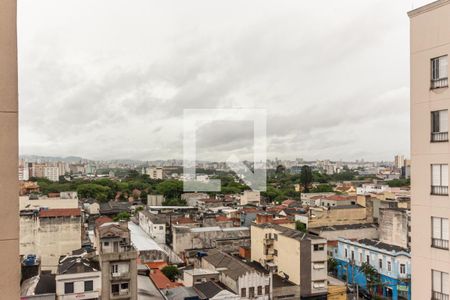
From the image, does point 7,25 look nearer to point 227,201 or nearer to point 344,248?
point 344,248

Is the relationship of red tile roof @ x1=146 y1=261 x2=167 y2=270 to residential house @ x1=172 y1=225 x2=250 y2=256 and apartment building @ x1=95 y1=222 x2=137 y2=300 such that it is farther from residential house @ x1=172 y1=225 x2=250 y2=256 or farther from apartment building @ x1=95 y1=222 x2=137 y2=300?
apartment building @ x1=95 y1=222 x2=137 y2=300

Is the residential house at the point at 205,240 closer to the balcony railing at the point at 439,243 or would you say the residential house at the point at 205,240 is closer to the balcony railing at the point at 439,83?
the balcony railing at the point at 439,243

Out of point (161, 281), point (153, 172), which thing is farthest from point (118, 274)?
point (153, 172)

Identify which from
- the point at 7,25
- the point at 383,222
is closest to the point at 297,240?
the point at 383,222

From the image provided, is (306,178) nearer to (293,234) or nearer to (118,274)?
(293,234)

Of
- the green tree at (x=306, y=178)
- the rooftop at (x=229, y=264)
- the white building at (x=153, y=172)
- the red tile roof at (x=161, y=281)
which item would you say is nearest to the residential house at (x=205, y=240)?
the rooftop at (x=229, y=264)
